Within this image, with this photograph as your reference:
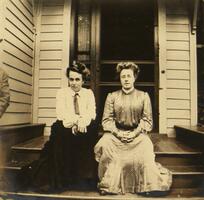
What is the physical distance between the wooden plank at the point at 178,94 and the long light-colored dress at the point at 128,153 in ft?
1.79

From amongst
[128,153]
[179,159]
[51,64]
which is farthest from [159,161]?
[51,64]

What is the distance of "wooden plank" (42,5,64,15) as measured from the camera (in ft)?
7.92

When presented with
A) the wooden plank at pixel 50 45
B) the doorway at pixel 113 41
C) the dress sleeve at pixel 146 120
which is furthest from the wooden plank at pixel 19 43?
the dress sleeve at pixel 146 120

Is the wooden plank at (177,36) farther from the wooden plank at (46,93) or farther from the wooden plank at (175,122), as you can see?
the wooden plank at (46,93)

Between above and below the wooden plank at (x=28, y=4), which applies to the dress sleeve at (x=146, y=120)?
below

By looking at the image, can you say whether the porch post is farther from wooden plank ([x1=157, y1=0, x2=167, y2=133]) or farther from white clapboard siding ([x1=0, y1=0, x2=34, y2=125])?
white clapboard siding ([x1=0, y1=0, x2=34, y2=125])

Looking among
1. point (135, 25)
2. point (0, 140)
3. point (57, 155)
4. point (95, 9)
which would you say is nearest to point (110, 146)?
point (57, 155)

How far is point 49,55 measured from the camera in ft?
7.61

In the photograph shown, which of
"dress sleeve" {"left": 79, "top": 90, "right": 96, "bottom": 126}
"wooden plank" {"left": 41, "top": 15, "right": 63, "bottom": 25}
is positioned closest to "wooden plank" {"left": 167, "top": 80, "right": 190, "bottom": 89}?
"dress sleeve" {"left": 79, "top": 90, "right": 96, "bottom": 126}

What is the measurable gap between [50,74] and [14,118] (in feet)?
1.54

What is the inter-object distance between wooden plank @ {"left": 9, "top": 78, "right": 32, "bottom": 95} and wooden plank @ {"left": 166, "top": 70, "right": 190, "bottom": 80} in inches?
44.2

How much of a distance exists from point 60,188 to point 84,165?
0.21 metres

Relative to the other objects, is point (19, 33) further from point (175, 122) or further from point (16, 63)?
point (175, 122)

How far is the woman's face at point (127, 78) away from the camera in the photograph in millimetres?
1806
